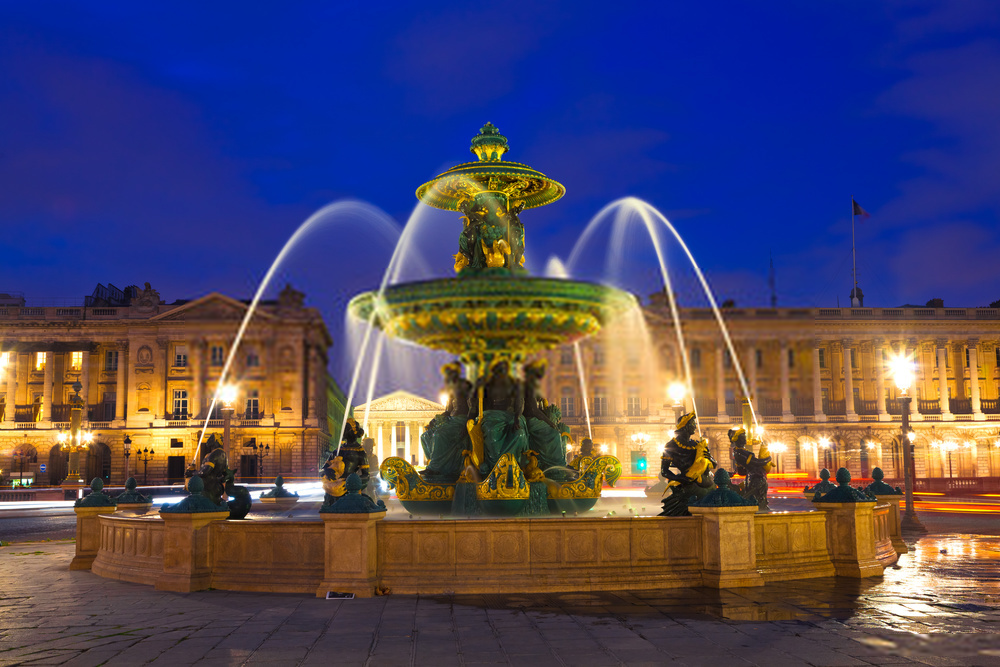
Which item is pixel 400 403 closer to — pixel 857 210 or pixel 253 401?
pixel 253 401

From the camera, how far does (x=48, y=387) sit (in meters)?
75.5

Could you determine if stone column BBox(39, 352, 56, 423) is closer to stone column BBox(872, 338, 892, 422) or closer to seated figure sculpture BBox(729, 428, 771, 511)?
stone column BBox(872, 338, 892, 422)

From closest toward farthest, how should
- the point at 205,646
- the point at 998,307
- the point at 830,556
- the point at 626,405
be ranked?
the point at 205,646
the point at 830,556
the point at 626,405
the point at 998,307

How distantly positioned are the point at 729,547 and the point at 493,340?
5.30 m

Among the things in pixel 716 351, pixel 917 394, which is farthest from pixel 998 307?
pixel 716 351

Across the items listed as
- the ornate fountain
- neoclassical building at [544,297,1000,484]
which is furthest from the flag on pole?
the ornate fountain

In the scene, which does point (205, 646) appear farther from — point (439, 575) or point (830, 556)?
point (830, 556)

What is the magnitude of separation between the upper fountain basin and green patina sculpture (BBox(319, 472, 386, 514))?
12.0 feet

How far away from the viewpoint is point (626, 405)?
259 ft

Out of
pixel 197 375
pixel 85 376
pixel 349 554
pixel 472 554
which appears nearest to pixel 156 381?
pixel 197 375

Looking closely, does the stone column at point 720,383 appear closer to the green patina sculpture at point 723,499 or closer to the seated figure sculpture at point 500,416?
the seated figure sculpture at point 500,416

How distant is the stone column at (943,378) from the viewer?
3152 inches

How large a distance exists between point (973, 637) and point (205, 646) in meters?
5.86

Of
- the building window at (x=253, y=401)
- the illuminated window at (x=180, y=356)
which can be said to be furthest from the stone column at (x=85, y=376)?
the building window at (x=253, y=401)
